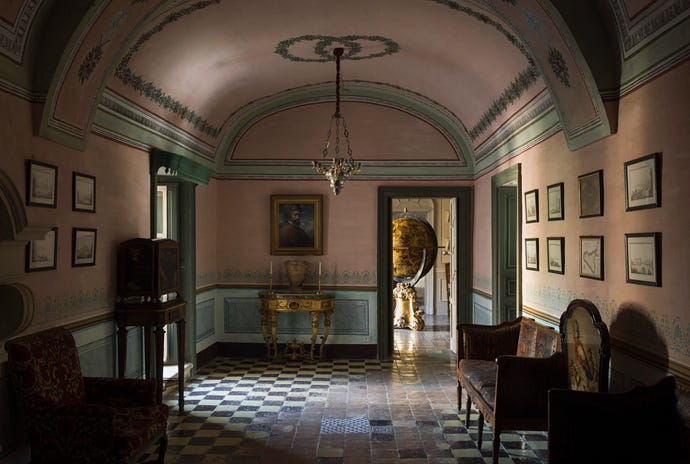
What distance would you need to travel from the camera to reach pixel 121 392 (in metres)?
4.32

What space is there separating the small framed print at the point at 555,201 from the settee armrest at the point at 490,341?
44.2 inches

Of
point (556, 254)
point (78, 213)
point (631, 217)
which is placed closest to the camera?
point (631, 217)

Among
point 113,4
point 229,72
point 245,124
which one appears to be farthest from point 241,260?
point 113,4

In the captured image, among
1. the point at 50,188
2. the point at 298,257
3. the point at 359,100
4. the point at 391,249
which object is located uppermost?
the point at 359,100

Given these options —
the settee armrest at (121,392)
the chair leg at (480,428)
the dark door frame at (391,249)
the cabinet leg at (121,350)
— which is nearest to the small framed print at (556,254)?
the chair leg at (480,428)

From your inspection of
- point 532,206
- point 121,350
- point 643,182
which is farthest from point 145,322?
point 643,182

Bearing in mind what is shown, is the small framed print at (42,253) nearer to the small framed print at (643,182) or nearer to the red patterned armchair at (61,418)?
the red patterned armchair at (61,418)

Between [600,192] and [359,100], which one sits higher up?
[359,100]

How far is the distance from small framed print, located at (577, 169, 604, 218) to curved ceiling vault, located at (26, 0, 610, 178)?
0.29 metres

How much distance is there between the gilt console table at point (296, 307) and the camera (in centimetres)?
834

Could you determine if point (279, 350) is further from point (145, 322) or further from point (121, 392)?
point (121, 392)

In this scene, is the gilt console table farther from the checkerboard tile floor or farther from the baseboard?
the checkerboard tile floor

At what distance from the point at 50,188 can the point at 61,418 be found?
67.1 inches

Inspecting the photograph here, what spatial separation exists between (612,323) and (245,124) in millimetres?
6307
